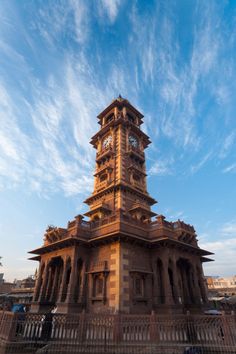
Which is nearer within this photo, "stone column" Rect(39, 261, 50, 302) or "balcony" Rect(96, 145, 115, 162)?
"stone column" Rect(39, 261, 50, 302)

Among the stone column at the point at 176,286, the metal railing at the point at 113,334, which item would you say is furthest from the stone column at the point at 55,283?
the stone column at the point at 176,286

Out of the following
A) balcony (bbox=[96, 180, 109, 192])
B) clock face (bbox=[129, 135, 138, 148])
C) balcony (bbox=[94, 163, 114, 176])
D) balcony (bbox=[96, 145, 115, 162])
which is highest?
clock face (bbox=[129, 135, 138, 148])

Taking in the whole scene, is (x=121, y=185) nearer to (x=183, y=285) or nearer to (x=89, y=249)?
(x=89, y=249)

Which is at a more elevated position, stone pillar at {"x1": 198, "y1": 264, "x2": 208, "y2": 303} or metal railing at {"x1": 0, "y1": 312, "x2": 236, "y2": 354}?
stone pillar at {"x1": 198, "y1": 264, "x2": 208, "y2": 303}

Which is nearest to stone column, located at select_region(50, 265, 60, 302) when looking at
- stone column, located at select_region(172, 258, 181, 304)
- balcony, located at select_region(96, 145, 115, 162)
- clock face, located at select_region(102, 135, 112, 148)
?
stone column, located at select_region(172, 258, 181, 304)

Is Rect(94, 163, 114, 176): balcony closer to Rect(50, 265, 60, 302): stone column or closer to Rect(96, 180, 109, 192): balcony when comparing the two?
Rect(96, 180, 109, 192): balcony

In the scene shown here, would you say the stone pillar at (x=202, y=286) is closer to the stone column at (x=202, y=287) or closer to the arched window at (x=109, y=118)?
the stone column at (x=202, y=287)

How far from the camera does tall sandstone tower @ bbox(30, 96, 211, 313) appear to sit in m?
14.2

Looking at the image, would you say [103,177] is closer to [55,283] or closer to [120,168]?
[120,168]

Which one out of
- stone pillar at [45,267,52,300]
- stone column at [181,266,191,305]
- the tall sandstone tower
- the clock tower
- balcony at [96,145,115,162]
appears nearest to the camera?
the tall sandstone tower

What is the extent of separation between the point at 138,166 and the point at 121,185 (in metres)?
5.82

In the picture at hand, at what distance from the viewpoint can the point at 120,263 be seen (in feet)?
46.5

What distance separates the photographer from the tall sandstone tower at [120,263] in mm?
14211

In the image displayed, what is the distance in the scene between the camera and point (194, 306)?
1642 cm
